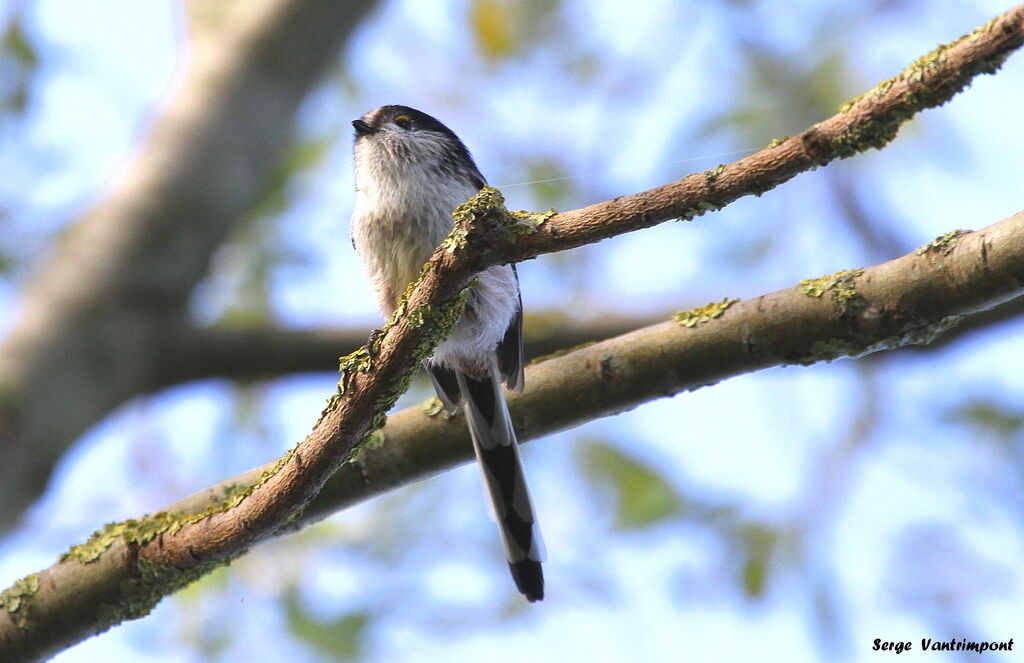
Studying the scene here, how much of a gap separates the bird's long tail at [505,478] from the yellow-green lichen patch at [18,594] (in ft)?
4.57

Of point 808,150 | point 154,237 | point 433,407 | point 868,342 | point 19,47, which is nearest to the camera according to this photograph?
point 808,150

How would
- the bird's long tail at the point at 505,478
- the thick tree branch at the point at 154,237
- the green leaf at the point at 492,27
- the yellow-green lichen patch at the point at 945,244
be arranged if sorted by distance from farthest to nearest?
the green leaf at the point at 492,27
the thick tree branch at the point at 154,237
the bird's long tail at the point at 505,478
the yellow-green lichen patch at the point at 945,244

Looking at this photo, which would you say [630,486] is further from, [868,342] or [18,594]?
[18,594]

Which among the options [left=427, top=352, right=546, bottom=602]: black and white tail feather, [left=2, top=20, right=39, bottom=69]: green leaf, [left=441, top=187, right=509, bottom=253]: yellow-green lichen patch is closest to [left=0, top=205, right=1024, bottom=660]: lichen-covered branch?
[left=427, top=352, right=546, bottom=602]: black and white tail feather

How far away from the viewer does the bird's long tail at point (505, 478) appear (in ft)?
10.6

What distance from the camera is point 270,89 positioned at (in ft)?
17.4

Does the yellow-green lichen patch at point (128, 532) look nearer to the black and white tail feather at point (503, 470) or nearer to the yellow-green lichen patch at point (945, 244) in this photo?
the black and white tail feather at point (503, 470)

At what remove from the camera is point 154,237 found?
4.59 m

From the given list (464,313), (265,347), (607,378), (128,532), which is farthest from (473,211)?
(265,347)

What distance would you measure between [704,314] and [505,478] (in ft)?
3.43

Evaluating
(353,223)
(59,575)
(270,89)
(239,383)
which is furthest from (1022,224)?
(270,89)

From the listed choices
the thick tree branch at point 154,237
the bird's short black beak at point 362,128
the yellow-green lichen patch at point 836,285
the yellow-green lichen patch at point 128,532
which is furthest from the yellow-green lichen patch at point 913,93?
the thick tree branch at point 154,237

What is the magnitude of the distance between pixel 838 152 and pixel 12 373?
11.2ft

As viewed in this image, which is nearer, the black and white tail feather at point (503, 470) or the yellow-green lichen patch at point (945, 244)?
the yellow-green lichen patch at point (945, 244)
